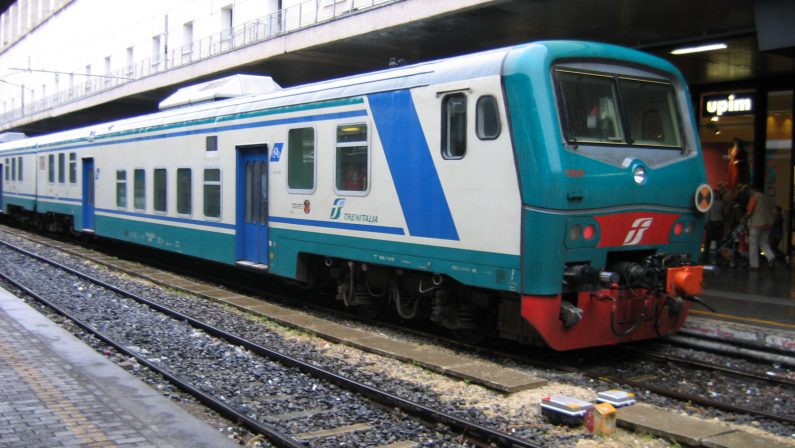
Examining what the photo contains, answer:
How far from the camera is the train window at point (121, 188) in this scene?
659 inches

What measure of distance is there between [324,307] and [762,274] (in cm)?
792

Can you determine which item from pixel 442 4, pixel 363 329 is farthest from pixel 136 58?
pixel 363 329

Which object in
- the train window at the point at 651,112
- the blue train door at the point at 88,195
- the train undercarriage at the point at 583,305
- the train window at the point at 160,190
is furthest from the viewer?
the blue train door at the point at 88,195

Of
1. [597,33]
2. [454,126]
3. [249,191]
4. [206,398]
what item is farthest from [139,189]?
[206,398]

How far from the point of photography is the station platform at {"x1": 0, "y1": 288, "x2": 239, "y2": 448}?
5070 mm

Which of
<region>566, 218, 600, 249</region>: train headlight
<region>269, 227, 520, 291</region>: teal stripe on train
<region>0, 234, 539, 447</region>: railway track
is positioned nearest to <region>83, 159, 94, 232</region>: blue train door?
<region>0, 234, 539, 447</region>: railway track

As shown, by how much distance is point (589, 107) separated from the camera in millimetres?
7605

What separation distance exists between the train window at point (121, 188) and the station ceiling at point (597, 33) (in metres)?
4.42

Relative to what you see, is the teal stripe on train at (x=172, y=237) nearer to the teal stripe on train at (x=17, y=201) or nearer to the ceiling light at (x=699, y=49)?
the teal stripe on train at (x=17, y=201)

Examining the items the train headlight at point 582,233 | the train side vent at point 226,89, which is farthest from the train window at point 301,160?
the train headlight at point 582,233

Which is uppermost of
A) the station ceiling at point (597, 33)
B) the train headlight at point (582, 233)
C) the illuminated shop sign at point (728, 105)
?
the station ceiling at point (597, 33)

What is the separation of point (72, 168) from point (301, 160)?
1267 centimetres

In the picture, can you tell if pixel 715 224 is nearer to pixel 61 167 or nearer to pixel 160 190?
pixel 160 190

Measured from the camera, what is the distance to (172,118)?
14391 millimetres
